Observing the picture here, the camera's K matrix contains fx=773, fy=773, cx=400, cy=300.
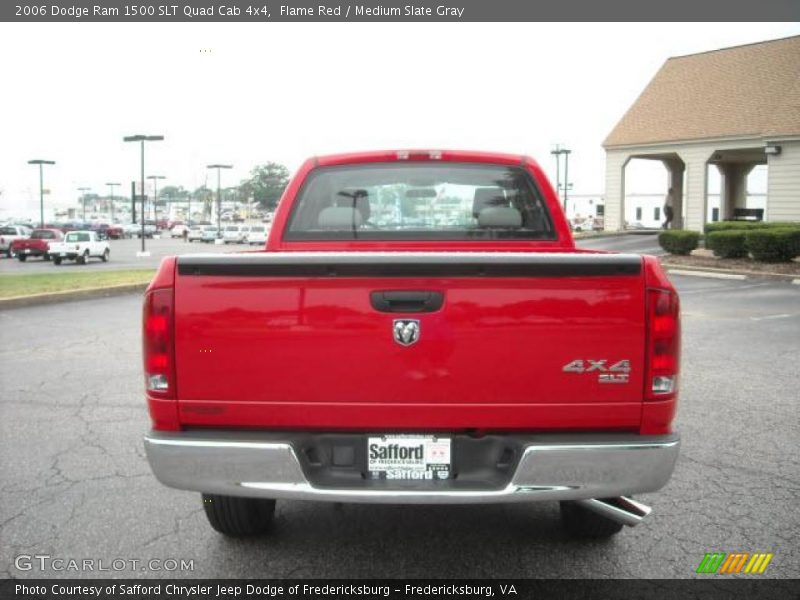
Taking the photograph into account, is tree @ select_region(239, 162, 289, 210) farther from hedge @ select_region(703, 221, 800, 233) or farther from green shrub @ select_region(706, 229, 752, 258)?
green shrub @ select_region(706, 229, 752, 258)

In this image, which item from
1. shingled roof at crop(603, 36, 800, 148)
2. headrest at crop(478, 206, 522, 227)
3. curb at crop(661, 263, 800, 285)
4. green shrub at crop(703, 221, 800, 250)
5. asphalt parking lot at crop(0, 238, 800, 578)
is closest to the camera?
asphalt parking lot at crop(0, 238, 800, 578)

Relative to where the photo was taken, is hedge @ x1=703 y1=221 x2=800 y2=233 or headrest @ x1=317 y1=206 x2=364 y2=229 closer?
headrest @ x1=317 y1=206 x2=364 y2=229

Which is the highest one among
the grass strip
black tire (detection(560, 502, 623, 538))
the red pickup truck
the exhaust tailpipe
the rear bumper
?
the red pickup truck

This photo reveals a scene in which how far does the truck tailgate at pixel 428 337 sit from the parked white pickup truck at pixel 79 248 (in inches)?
1290

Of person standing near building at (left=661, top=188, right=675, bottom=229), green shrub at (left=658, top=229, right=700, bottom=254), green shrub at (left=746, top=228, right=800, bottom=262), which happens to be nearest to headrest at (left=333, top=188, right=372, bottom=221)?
green shrub at (left=746, top=228, right=800, bottom=262)

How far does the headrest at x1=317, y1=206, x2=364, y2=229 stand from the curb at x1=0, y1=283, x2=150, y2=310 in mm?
11752

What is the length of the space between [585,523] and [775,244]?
19.7 metres

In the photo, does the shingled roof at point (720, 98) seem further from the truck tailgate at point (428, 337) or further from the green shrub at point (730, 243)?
the truck tailgate at point (428, 337)

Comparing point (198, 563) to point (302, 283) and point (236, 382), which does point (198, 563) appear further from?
point (302, 283)

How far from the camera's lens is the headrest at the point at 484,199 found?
504 cm

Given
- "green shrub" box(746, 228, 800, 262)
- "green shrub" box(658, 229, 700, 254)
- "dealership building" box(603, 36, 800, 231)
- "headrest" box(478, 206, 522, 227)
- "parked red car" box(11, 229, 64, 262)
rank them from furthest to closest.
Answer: "parked red car" box(11, 229, 64, 262) → "dealership building" box(603, 36, 800, 231) → "green shrub" box(658, 229, 700, 254) → "green shrub" box(746, 228, 800, 262) → "headrest" box(478, 206, 522, 227)

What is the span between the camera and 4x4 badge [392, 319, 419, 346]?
9.95 ft

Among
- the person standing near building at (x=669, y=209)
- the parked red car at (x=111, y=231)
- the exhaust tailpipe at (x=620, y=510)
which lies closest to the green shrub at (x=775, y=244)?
the person standing near building at (x=669, y=209)

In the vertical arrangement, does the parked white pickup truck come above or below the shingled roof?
below
